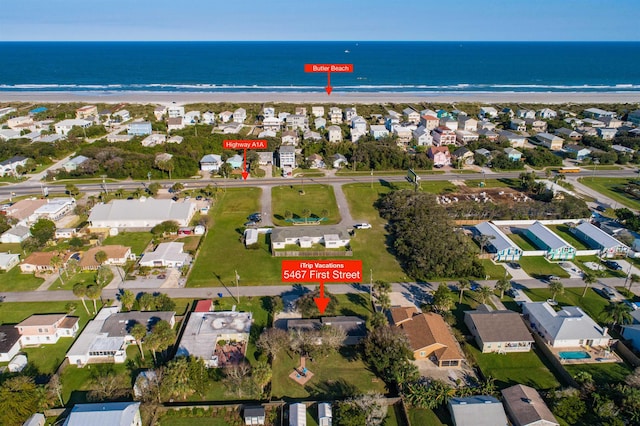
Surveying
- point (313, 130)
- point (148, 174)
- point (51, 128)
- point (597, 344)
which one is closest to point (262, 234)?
point (148, 174)

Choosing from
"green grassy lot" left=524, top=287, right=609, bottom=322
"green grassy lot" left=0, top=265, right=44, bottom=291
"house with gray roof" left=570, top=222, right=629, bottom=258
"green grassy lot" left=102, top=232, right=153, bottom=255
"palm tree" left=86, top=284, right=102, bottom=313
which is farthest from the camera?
"green grassy lot" left=102, top=232, right=153, bottom=255

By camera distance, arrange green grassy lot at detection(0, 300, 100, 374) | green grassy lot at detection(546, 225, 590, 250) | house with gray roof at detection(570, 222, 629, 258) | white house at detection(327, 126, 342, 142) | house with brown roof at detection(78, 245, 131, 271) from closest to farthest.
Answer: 1. green grassy lot at detection(0, 300, 100, 374)
2. house with brown roof at detection(78, 245, 131, 271)
3. house with gray roof at detection(570, 222, 629, 258)
4. green grassy lot at detection(546, 225, 590, 250)
5. white house at detection(327, 126, 342, 142)

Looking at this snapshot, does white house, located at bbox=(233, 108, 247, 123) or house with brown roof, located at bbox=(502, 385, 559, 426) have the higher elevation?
white house, located at bbox=(233, 108, 247, 123)

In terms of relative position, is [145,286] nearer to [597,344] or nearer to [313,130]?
[597,344]

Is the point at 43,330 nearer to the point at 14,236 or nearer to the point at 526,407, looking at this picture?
the point at 14,236

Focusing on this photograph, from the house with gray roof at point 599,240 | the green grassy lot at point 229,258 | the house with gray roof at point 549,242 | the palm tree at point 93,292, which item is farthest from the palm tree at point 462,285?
the palm tree at point 93,292

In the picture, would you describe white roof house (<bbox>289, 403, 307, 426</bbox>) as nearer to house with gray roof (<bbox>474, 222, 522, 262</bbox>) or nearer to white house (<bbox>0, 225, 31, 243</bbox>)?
house with gray roof (<bbox>474, 222, 522, 262</bbox>)

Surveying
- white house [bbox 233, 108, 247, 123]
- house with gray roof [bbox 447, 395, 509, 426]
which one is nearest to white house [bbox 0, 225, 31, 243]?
house with gray roof [bbox 447, 395, 509, 426]

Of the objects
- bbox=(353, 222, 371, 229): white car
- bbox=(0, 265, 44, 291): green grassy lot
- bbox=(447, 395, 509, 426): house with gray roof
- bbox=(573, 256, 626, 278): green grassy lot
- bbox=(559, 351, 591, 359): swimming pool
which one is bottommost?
bbox=(0, 265, 44, 291): green grassy lot
